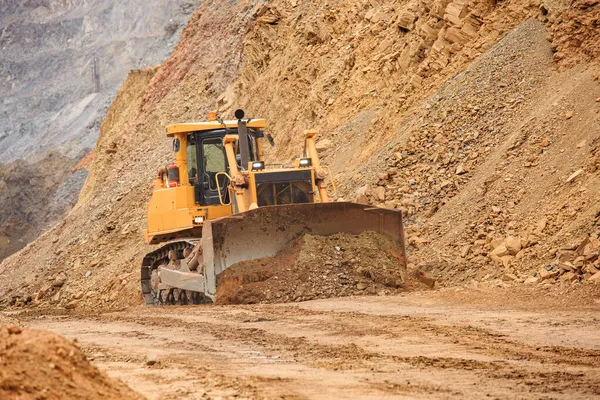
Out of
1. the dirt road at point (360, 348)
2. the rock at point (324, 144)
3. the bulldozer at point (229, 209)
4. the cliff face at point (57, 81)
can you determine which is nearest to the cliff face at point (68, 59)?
the cliff face at point (57, 81)

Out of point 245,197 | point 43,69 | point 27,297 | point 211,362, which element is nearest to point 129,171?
point 27,297

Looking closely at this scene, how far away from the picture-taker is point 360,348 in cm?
848

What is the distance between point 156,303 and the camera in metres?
16.7

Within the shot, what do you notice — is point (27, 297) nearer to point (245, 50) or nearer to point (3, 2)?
point (245, 50)

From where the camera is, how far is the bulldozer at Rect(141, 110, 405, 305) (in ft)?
44.3

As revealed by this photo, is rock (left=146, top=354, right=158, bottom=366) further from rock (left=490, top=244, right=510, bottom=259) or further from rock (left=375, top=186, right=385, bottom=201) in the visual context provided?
rock (left=375, top=186, right=385, bottom=201)

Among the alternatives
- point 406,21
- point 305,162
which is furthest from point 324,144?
point 305,162

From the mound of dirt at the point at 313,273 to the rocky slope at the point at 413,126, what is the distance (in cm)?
137

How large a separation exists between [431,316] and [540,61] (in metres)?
9.60

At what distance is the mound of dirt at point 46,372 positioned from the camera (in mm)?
5121

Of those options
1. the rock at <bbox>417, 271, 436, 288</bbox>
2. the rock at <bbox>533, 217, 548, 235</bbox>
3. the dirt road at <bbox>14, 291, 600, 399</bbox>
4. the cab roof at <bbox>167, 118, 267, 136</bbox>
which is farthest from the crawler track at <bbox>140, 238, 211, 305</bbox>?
the rock at <bbox>533, 217, 548, 235</bbox>

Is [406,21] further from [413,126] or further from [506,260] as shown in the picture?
[506,260]

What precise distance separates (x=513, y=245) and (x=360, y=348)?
238 inches

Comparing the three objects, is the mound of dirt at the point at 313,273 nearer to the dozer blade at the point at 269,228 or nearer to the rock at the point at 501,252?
the dozer blade at the point at 269,228
